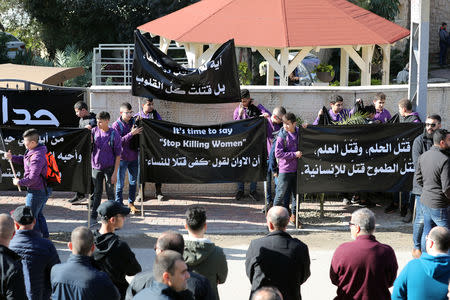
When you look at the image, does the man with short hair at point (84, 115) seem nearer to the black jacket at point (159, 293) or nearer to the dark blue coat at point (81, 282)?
the dark blue coat at point (81, 282)

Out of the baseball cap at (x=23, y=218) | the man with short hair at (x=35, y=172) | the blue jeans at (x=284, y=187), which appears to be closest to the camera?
the baseball cap at (x=23, y=218)

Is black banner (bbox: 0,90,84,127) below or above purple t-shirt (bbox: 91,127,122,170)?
above

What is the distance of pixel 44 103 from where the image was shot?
43.1 ft

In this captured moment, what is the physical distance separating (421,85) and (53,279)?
27.1ft

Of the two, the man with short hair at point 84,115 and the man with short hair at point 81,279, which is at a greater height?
the man with short hair at point 84,115

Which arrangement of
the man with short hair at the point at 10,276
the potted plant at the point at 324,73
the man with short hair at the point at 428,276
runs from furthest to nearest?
1. the potted plant at the point at 324,73
2. the man with short hair at the point at 10,276
3. the man with short hair at the point at 428,276

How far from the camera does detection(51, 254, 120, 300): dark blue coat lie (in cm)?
555

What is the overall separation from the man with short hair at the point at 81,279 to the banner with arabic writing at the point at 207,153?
6.53 m

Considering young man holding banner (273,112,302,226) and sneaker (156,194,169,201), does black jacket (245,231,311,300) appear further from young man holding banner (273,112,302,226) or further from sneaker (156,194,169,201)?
sneaker (156,194,169,201)

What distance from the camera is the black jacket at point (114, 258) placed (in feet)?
20.5

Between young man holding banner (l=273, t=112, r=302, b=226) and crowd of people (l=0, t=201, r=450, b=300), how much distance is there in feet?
16.4

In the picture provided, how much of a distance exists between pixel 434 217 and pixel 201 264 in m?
4.47

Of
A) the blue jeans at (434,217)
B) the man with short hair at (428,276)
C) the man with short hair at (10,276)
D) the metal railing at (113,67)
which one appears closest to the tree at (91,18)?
the metal railing at (113,67)

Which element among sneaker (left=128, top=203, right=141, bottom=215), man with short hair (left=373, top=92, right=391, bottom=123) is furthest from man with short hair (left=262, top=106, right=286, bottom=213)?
sneaker (left=128, top=203, right=141, bottom=215)
